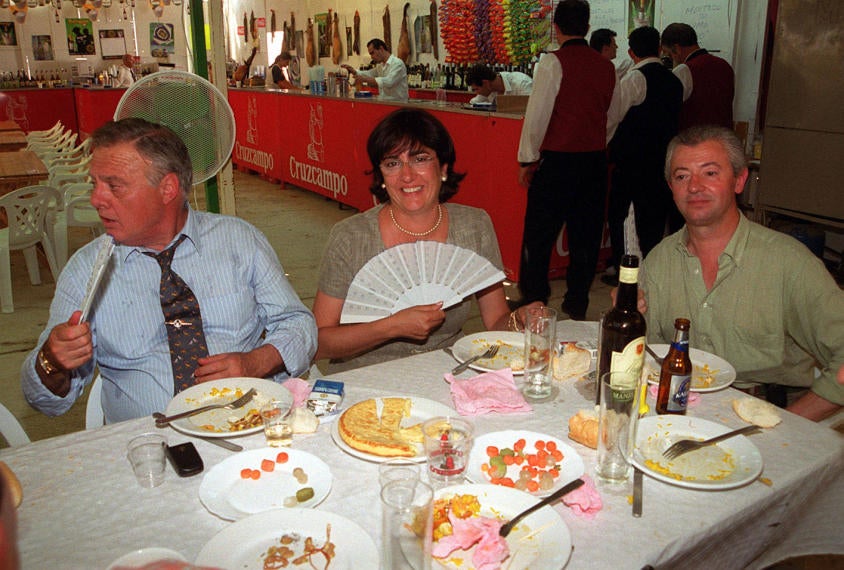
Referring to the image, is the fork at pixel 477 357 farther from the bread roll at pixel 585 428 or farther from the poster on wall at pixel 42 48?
the poster on wall at pixel 42 48

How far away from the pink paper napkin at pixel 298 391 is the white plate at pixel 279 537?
43 cm

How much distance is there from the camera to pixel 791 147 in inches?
203

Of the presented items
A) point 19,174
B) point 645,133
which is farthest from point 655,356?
point 19,174

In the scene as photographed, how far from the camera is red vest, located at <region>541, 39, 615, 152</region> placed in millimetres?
4234

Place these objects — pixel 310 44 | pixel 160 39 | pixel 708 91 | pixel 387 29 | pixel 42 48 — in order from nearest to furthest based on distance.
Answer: pixel 708 91 < pixel 387 29 < pixel 310 44 < pixel 42 48 < pixel 160 39

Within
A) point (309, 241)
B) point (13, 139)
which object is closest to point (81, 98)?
point (13, 139)

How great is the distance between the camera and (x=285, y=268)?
5805 millimetres

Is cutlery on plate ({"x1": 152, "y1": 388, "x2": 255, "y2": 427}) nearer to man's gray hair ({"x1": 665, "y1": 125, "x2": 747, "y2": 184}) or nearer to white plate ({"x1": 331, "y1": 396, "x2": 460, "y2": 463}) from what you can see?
white plate ({"x1": 331, "y1": 396, "x2": 460, "y2": 463})

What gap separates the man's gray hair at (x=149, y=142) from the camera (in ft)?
6.04

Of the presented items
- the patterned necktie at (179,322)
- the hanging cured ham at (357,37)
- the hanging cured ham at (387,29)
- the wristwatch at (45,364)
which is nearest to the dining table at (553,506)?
the wristwatch at (45,364)

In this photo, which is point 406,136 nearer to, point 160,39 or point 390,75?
point 390,75

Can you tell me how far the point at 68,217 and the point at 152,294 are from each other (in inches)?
163

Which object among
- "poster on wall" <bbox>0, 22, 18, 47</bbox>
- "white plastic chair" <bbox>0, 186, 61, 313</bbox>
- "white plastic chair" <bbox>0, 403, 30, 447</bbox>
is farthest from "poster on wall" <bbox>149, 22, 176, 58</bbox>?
"white plastic chair" <bbox>0, 403, 30, 447</bbox>

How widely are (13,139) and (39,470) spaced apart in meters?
7.20
